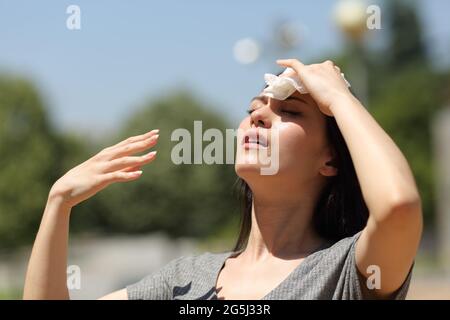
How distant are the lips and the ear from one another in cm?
25

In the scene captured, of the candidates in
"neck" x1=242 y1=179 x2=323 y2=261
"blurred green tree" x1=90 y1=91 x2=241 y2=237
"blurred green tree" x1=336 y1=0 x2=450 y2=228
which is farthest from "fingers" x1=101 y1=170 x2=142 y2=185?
"blurred green tree" x1=336 y1=0 x2=450 y2=228

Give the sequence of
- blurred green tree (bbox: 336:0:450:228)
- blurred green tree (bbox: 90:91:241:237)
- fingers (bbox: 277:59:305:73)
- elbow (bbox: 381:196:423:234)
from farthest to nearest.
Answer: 1. blurred green tree (bbox: 336:0:450:228)
2. blurred green tree (bbox: 90:91:241:237)
3. fingers (bbox: 277:59:305:73)
4. elbow (bbox: 381:196:423:234)

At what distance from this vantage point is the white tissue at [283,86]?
201cm

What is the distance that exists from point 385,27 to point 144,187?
2549 cm

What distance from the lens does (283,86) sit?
6.64 ft

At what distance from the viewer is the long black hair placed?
2.15 meters

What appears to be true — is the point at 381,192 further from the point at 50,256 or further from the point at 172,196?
the point at 172,196

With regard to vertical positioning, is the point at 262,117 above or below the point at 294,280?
above

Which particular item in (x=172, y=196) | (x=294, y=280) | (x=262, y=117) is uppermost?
(x=262, y=117)

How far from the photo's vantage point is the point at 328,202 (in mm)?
2213

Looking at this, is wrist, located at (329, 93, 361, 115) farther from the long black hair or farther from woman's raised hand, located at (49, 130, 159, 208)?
woman's raised hand, located at (49, 130, 159, 208)

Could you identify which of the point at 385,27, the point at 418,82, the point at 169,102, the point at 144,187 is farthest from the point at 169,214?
the point at 385,27

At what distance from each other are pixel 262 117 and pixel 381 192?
0.54 metres

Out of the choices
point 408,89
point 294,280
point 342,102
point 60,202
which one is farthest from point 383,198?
point 408,89
